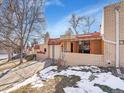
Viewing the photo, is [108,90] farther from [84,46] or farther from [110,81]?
[84,46]

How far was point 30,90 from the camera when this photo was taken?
11961 millimetres

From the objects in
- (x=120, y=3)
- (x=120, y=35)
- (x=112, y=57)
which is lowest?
(x=112, y=57)

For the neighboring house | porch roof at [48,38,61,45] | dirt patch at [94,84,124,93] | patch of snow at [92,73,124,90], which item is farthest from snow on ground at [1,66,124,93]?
porch roof at [48,38,61,45]

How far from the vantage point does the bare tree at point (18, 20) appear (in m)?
25.5

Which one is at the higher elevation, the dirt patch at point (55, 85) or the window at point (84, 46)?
the window at point (84, 46)

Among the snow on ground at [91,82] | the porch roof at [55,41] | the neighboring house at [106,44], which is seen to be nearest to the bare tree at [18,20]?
the porch roof at [55,41]

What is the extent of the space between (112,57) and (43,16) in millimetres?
14862

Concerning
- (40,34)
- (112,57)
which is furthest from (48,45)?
(112,57)

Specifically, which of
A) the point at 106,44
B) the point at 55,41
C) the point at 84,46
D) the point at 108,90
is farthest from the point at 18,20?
the point at 108,90

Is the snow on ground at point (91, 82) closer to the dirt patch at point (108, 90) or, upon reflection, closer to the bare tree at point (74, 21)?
the dirt patch at point (108, 90)

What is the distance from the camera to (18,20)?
2572cm

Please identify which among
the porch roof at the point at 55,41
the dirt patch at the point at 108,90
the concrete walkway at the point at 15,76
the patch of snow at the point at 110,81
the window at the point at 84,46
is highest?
the porch roof at the point at 55,41

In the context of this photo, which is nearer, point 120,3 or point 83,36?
point 120,3

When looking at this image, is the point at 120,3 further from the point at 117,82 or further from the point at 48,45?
the point at 48,45
